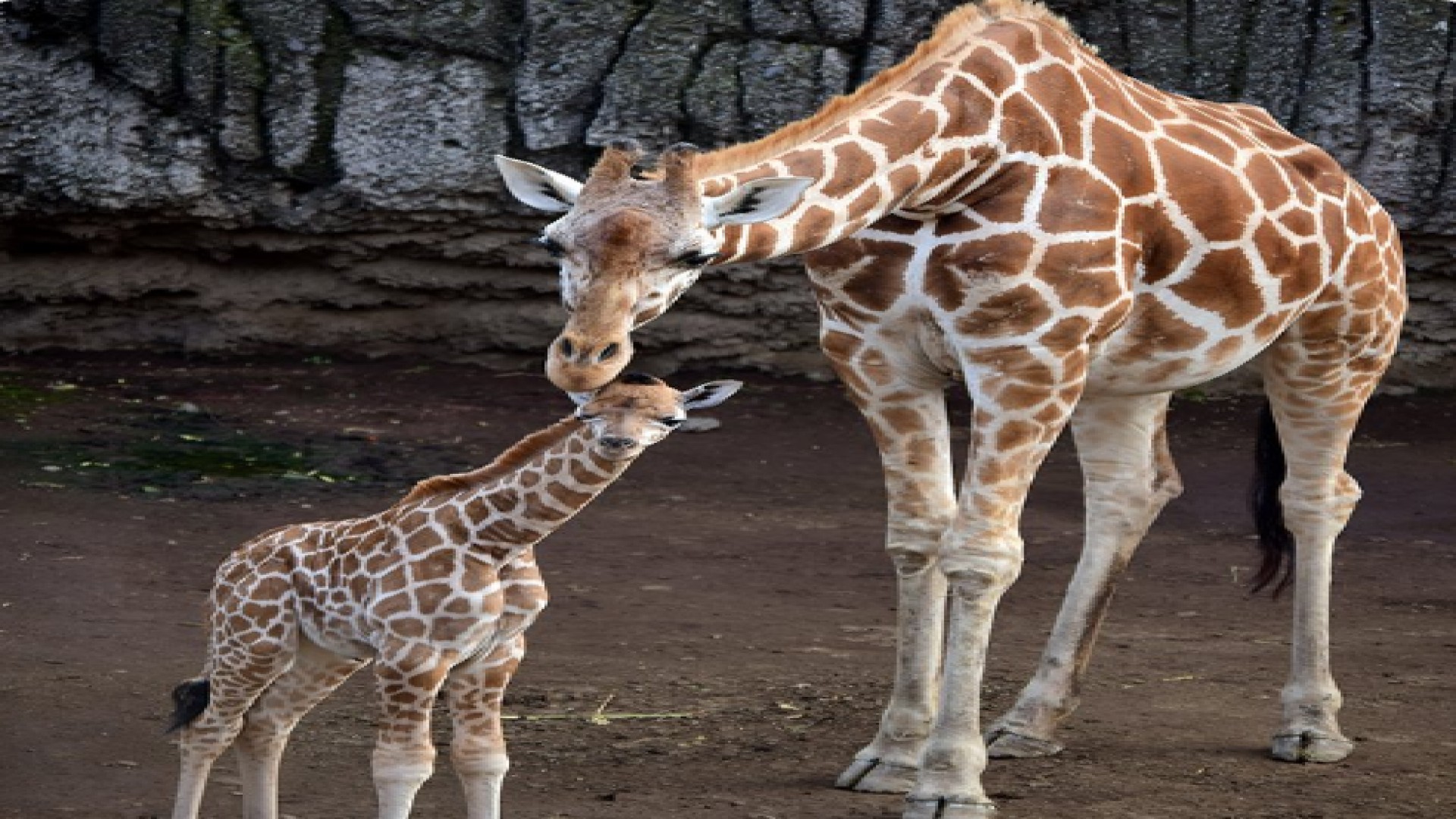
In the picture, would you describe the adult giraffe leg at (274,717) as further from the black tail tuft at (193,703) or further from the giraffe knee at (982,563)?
the giraffe knee at (982,563)

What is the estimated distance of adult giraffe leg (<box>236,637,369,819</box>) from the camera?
4.71 metres

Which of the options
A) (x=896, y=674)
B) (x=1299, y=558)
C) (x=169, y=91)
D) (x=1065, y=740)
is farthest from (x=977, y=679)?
(x=169, y=91)

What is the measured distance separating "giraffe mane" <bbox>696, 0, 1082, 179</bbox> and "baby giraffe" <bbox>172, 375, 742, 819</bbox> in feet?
1.97

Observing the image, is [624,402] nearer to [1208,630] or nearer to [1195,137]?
[1195,137]

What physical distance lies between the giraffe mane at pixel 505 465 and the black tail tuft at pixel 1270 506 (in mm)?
2894

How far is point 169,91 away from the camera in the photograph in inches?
435

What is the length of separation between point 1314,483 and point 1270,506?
42 cm

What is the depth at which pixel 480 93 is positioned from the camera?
1105 cm

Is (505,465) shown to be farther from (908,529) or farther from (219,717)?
(908,529)

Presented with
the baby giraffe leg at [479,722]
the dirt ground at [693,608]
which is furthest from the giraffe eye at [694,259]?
the dirt ground at [693,608]

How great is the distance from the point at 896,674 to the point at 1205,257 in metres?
1.34

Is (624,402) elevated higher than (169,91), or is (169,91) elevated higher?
(624,402)

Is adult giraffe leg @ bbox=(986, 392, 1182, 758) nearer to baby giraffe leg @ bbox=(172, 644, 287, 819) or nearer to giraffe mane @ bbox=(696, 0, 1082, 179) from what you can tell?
giraffe mane @ bbox=(696, 0, 1082, 179)

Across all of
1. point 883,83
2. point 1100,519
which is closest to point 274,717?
point 883,83
